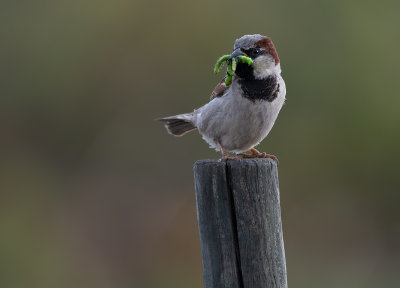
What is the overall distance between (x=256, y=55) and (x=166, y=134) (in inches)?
173

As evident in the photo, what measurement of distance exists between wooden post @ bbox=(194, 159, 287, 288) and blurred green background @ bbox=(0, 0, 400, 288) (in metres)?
4.96

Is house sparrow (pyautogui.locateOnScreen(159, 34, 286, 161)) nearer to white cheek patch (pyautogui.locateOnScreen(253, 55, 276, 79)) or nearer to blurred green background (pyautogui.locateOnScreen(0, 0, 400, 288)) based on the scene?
white cheek patch (pyautogui.locateOnScreen(253, 55, 276, 79))

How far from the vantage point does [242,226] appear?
9.82 feet

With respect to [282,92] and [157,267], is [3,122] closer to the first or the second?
[157,267]

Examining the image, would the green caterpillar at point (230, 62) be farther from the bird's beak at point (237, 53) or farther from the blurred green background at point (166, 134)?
the blurred green background at point (166, 134)

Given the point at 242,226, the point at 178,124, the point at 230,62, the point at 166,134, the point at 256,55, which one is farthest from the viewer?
the point at 166,134

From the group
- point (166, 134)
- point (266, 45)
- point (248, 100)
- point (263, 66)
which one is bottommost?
point (166, 134)

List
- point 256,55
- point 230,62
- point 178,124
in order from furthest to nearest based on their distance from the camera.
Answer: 1. point 178,124
2. point 256,55
3. point 230,62

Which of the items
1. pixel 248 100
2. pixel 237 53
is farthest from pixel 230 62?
pixel 248 100

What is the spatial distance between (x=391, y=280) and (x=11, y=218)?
15.2 ft

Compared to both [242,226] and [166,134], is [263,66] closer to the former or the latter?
[242,226]

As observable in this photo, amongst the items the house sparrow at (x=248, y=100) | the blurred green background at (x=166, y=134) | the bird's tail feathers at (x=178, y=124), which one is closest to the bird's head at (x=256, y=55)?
the house sparrow at (x=248, y=100)

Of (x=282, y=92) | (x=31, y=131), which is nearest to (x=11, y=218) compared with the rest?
(x=31, y=131)

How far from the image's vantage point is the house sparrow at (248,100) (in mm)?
4085
